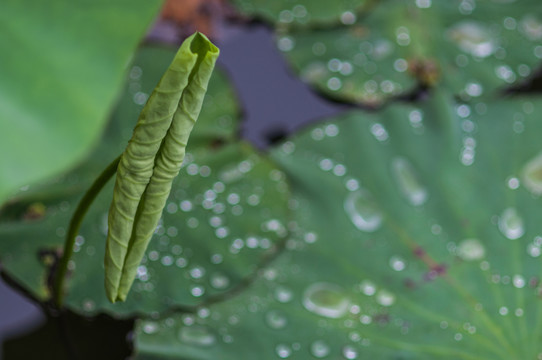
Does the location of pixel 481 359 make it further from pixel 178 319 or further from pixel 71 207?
pixel 71 207

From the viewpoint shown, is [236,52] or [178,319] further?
[236,52]

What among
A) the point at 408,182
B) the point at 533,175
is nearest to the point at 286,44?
the point at 408,182

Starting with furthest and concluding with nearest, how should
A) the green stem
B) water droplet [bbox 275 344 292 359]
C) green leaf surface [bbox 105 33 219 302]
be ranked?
water droplet [bbox 275 344 292 359] → the green stem → green leaf surface [bbox 105 33 219 302]

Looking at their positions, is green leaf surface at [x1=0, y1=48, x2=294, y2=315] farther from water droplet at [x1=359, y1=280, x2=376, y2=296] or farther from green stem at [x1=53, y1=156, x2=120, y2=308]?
water droplet at [x1=359, y1=280, x2=376, y2=296]

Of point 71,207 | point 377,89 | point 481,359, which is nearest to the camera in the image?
point 481,359

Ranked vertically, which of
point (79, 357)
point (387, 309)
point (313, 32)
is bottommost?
point (79, 357)

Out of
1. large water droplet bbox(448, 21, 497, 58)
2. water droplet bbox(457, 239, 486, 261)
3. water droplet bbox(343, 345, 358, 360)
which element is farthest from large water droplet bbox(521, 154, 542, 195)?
water droplet bbox(343, 345, 358, 360)

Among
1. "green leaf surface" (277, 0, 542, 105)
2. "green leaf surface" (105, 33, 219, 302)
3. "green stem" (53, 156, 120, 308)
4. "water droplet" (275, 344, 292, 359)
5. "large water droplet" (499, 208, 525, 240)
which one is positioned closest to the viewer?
"green leaf surface" (105, 33, 219, 302)

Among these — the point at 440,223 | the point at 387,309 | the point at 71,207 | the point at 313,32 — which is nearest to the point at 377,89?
the point at 313,32
